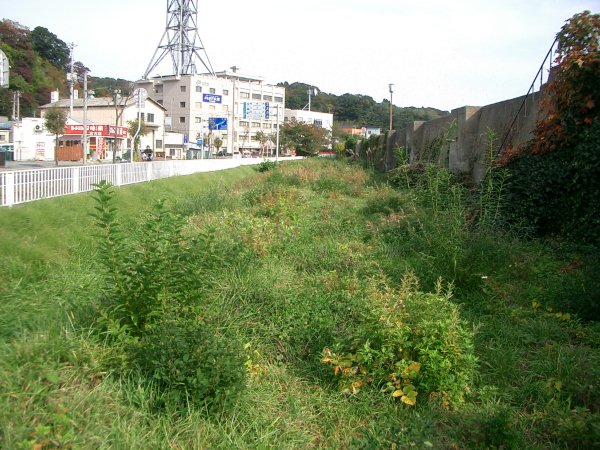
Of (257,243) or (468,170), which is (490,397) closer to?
(257,243)

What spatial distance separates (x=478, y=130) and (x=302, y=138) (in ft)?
177

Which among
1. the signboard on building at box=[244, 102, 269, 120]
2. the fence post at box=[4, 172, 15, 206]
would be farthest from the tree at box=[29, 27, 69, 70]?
the fence post at box=[4, 172, 15, 206]

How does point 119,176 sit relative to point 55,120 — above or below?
below

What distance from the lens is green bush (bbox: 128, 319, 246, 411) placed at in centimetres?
324

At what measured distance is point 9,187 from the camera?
8625mm

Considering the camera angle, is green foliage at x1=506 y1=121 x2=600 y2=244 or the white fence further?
the white fence

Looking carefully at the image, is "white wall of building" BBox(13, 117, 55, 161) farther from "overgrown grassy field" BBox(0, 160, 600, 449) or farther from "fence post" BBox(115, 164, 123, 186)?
"overgrown grassy field" BBox(0, 160, 600, 449)

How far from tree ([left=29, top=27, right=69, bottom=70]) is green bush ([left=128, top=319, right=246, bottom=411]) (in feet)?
221

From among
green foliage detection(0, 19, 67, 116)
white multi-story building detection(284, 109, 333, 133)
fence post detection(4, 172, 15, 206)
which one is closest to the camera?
fence post detection(4, 172, 15, 206)

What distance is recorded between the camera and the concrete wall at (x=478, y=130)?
8797 mm

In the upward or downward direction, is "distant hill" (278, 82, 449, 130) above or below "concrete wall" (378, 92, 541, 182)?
above

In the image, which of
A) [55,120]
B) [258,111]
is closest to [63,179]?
[55,120]

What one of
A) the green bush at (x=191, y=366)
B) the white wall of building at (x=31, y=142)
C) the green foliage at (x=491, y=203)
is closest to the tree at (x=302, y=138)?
the white wall of building at (x=31, y=142)

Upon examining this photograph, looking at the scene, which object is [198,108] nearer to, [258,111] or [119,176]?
[258,111]
